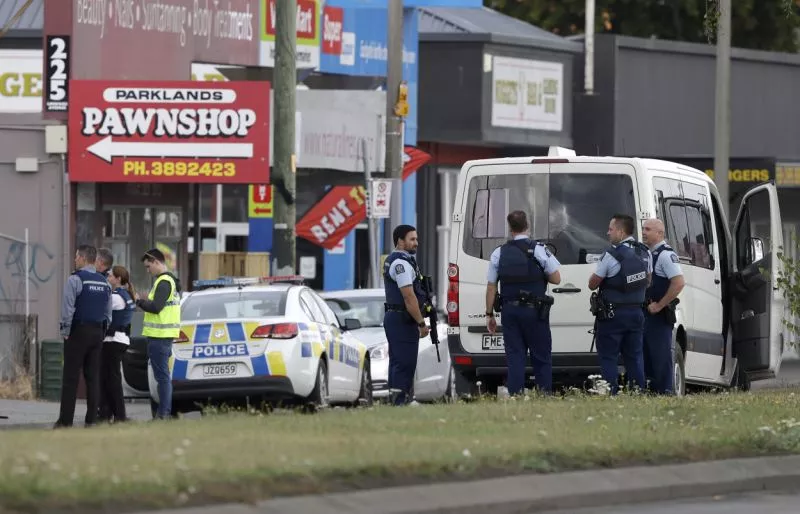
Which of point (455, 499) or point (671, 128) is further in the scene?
point (671, 128)

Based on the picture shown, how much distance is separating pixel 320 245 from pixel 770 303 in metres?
13.9

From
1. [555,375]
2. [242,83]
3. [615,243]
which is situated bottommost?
[555,375]

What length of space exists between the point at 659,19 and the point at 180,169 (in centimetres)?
2911

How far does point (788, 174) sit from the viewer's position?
37.9m

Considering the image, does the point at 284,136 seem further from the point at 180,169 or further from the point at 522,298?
the point at 522,298

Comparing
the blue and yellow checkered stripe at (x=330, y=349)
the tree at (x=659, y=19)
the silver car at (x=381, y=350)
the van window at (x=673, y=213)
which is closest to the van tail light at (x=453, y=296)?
the blue and yellow checkered stripe at (x=330, y=349)

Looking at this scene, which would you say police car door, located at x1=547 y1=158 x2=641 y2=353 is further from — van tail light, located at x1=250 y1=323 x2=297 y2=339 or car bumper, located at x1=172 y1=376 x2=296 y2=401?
car bumper, located at x1=172 y1=376 x2=296 y2=401

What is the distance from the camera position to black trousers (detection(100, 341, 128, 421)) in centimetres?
1861

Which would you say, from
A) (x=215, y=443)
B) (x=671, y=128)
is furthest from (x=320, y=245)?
(x=215, y=443)

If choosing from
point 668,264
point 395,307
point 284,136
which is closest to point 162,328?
point 395,307

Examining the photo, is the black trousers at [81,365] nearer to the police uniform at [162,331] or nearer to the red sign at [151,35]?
the police uniform at [162,331]

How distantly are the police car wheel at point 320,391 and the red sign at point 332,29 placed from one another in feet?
47.3

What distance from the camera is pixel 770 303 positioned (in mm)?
20188

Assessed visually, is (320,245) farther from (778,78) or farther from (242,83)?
(778,78)
